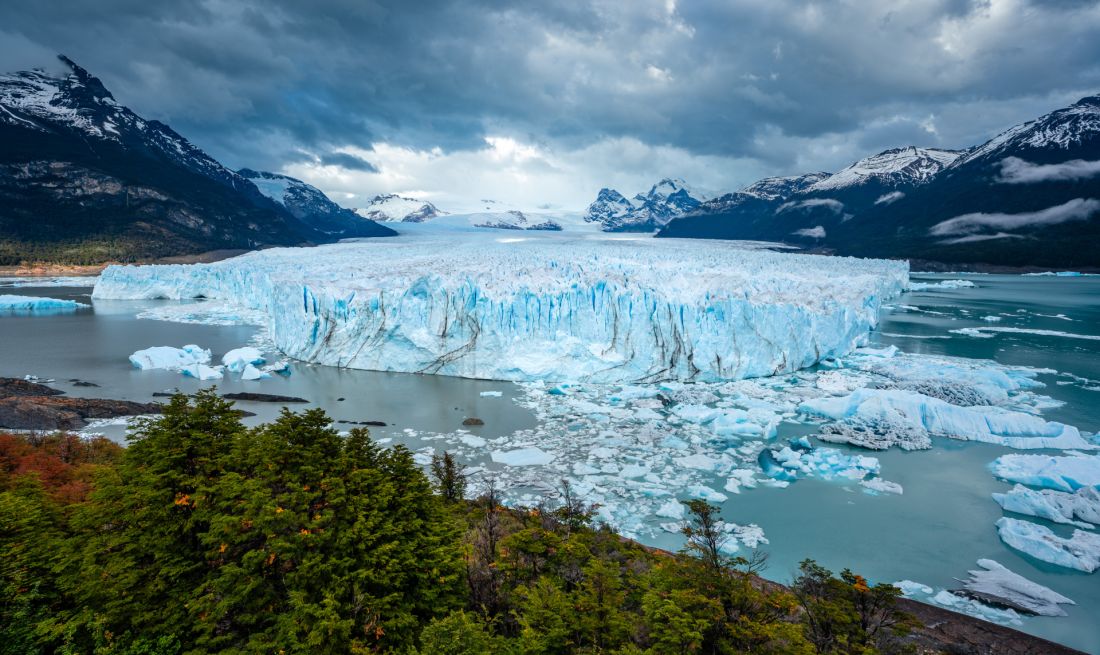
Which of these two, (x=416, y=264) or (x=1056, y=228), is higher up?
(x=1056, y=228)

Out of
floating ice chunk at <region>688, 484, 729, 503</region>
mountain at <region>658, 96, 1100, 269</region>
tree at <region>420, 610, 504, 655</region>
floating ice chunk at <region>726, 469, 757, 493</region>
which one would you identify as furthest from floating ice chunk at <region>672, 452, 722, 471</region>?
mountain at <region>658, 96, 1100, 269</region>

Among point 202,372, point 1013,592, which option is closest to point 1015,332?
point 1013,592

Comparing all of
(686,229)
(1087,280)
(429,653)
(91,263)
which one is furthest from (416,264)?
(686,229)

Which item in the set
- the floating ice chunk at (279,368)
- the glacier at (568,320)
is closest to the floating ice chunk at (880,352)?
the glacier at (568,320)

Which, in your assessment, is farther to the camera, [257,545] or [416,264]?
[416,264]

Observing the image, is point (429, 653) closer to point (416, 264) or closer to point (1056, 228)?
point (416, 264)

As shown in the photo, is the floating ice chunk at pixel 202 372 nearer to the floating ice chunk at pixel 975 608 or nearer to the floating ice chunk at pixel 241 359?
the floating ice chunk at pixel 241 359

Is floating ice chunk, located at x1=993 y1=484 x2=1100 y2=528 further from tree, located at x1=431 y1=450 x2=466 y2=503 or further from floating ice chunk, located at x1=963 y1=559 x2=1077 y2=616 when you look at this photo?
tree, located at x1=431 y1=450 x2=466 y2=503

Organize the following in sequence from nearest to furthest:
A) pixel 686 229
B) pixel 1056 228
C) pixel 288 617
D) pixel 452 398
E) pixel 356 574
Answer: pixel 288 617 < pixel 356 574 < pixel 452 398 < pixel 1056 228 < pixel 686 229
